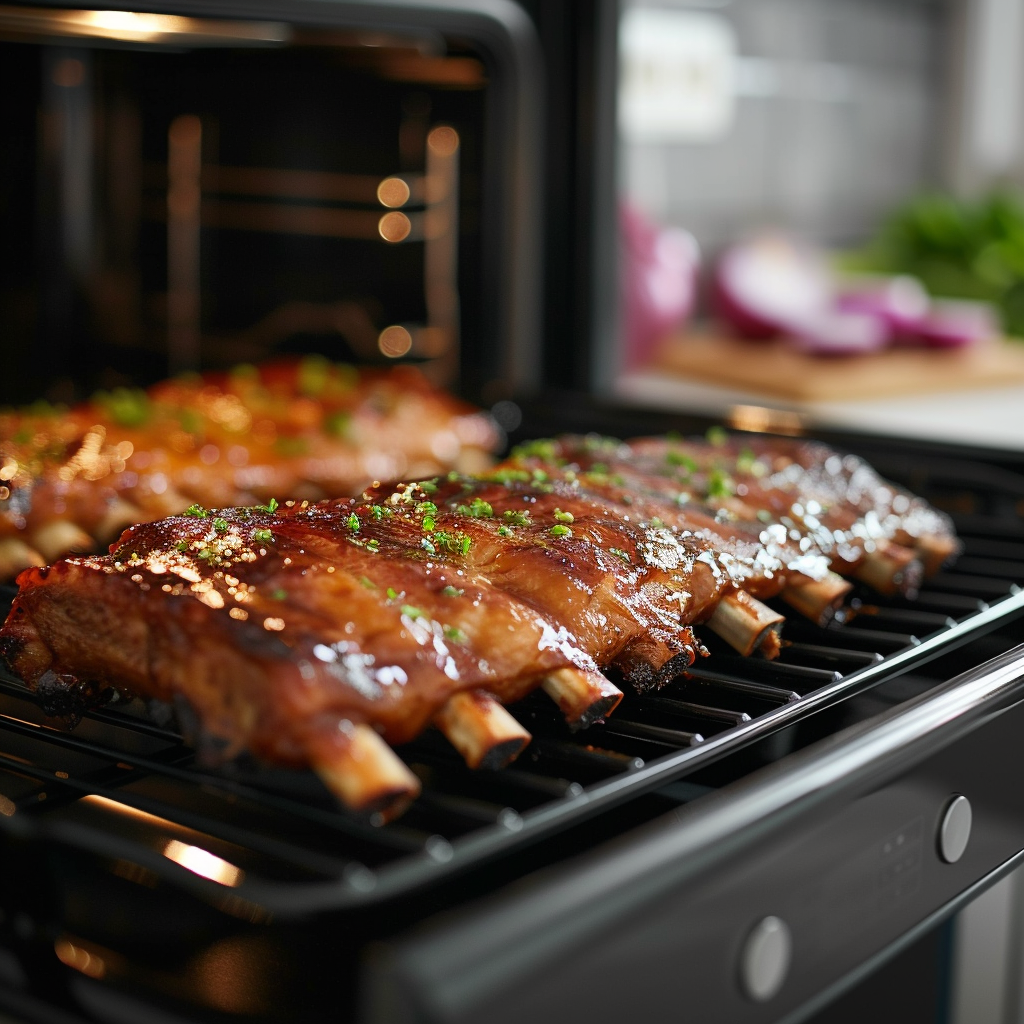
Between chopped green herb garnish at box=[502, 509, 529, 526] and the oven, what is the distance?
197 mm

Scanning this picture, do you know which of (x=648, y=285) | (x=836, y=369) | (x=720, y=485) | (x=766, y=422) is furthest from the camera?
(x=648, y=285)

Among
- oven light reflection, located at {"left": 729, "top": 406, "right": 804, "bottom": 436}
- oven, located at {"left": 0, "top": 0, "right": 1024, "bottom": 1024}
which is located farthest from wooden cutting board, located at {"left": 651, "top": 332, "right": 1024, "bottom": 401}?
oven light reflection, located at {"left": 729, "top": 406, "right": 804, "bottom": 436}

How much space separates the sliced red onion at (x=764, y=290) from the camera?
3.51 metres

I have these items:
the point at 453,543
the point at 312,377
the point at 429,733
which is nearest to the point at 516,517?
the point at 453,543

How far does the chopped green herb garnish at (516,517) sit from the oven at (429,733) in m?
0.20

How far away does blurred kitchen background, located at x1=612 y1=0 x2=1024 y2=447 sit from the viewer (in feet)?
10.4

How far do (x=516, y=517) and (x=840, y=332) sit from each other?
2.10 m

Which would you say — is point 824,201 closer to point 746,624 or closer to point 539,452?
point 539,452

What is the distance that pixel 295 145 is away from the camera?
2555mm

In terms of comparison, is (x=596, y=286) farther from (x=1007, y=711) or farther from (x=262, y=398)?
→ (x=1007, y=711)

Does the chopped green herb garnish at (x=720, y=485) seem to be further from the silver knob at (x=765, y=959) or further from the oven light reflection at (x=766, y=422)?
the silver knob at (x=765, y=959)

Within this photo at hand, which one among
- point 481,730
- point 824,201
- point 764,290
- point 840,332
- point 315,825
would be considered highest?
point 824,201

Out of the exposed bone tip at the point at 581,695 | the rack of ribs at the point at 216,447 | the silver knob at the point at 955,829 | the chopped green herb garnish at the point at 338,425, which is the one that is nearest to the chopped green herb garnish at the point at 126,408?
the rack of ribs at the point at 216,447

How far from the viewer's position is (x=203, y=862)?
3.44ft
